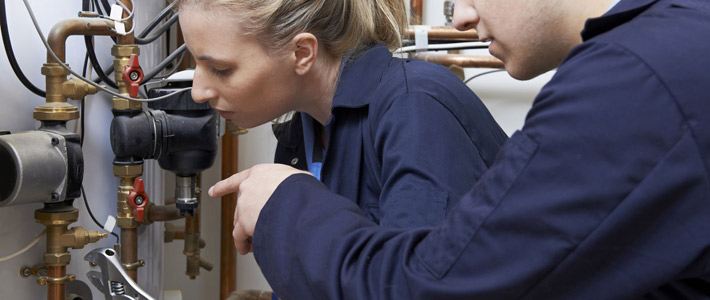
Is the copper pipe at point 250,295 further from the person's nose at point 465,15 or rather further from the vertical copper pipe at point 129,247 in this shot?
the person's nose at point 465,15

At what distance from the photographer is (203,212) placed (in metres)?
1.96

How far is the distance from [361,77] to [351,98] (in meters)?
0.04

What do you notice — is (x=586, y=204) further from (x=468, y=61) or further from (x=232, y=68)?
(x=468, y=61)

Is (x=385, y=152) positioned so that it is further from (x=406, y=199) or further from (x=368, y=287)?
(x=368, y=287)

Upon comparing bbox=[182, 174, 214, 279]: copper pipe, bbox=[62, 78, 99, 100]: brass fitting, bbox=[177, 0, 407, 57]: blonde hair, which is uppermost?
bbox=[177, 0, 407, 57]: blonde hair

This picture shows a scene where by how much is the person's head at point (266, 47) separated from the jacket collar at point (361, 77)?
5 cm

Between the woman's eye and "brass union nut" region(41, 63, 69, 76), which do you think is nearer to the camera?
the woman's eye

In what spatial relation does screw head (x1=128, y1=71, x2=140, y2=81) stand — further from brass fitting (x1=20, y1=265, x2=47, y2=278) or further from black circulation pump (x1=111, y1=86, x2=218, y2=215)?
brass fitting (x1=20, y1=265, x2=47, y2=278)

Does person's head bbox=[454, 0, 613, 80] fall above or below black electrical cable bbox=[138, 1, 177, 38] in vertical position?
above

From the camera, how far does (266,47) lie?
1.01 metres

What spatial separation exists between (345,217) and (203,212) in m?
1.47

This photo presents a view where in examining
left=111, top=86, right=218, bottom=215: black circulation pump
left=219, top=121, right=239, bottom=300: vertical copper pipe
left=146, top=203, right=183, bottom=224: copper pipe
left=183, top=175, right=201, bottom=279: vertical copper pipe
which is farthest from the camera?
left=219, top=121, right=239, bottom=300: vertical copper pipe

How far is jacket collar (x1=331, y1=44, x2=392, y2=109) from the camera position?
95 centimetres

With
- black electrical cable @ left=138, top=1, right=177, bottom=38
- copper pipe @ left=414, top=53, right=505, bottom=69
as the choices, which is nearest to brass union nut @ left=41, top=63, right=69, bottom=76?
black electrical cable @ left=138, top=1, right=177, bottom=38
